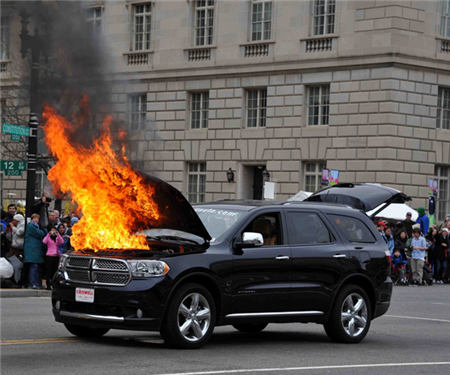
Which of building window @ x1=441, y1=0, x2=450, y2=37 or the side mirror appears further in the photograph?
building window @ x1=441, y1=0, x2=450, y2=37

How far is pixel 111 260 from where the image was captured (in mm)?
12758

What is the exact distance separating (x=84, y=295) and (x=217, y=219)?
204 centimetres

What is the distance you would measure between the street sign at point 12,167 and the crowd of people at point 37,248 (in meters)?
0.82

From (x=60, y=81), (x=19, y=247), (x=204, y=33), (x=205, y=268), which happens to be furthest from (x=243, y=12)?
(x=205, y=268)

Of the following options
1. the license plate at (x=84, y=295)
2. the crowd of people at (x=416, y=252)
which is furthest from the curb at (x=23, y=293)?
the crowd of people at (x=416, y=252)

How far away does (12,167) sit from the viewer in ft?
78.8

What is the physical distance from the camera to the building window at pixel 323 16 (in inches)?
1654

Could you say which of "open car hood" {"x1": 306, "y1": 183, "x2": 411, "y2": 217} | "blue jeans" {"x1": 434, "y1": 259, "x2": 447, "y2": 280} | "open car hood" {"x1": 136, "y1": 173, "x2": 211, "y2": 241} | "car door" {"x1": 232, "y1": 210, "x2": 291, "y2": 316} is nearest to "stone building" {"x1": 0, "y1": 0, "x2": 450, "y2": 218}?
"blue jeans" {"x1": 434, "y1": 259, "x2": 447, "y2": 280}

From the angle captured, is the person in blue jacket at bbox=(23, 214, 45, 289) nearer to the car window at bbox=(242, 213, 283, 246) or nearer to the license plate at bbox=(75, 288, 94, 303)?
the car window at bbox=(242, 213, 283, 246)

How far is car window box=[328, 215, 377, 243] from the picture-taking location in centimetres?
1489

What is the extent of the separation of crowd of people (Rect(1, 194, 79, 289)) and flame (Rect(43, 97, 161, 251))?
9522mm

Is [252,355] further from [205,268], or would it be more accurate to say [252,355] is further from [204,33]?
[204,33]

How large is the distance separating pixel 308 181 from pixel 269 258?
29.4 meters

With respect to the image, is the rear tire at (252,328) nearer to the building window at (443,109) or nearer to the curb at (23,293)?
the curb at (23,293)
